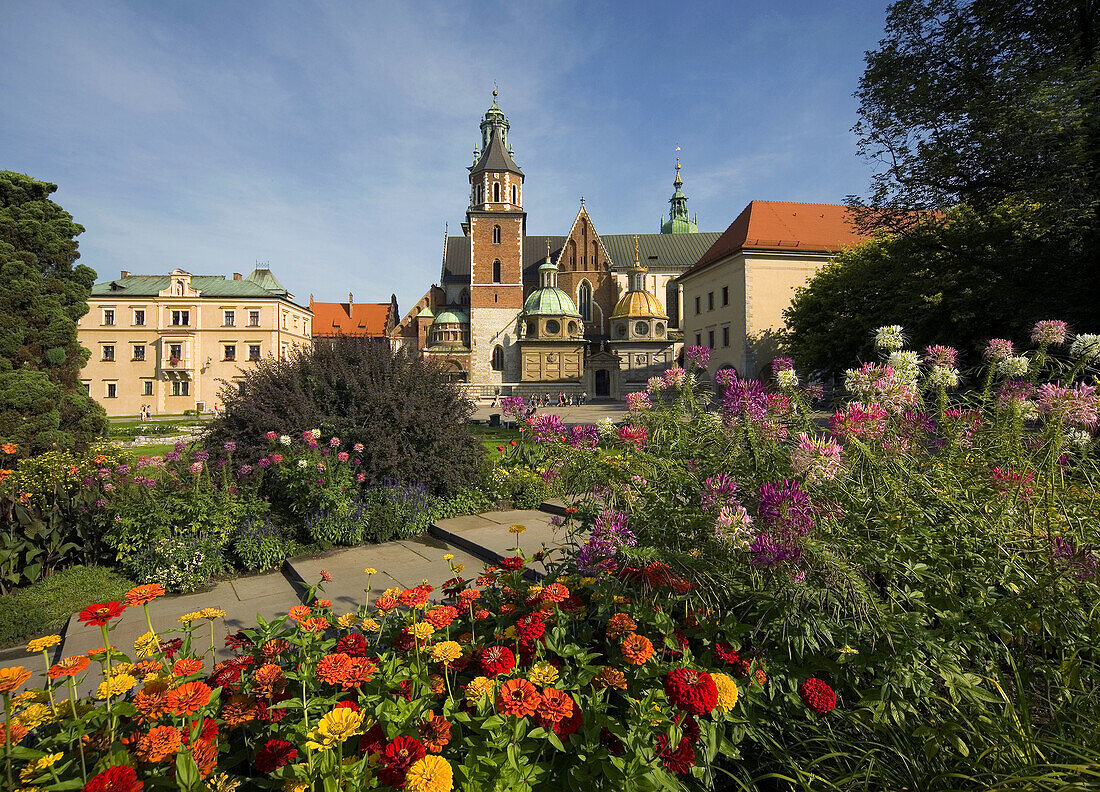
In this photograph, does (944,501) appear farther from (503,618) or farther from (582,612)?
(503,618)

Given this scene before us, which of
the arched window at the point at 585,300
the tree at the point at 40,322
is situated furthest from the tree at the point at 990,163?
the arched window at the point at 585,300

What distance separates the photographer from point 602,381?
160 feet

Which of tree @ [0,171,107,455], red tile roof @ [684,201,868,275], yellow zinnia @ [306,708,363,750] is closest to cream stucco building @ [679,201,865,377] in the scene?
red tile roof @ [684,201,868,275]

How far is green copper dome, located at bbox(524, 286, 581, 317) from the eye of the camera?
47125 millimetres

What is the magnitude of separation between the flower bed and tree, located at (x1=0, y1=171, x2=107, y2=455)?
8.22 meters

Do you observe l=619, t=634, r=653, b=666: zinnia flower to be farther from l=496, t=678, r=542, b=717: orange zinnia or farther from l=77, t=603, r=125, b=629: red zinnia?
l=77, t=603, r=125, b=629: red zinnia

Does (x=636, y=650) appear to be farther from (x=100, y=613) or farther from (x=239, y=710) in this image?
(x=100, y=613)

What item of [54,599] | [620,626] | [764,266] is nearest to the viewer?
[620,626]

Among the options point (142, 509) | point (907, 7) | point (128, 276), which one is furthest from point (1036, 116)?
point (128, 276)

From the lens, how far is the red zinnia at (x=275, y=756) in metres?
1.50

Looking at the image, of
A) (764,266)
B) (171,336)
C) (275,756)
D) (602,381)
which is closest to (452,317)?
(602,381)

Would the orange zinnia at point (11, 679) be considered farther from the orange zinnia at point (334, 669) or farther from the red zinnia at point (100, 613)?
the orange zinnia at point (334, 669)

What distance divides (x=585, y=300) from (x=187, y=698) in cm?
5387

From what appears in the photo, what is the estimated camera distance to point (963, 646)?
82.7 inches
